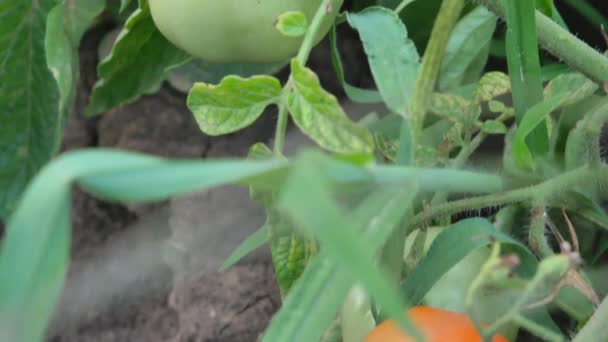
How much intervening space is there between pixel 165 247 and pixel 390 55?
562 mm

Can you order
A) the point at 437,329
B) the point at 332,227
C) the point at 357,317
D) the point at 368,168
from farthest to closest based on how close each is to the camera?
the point at 357,317, the point at 437,329, the point at 368,168, the point at 332,227

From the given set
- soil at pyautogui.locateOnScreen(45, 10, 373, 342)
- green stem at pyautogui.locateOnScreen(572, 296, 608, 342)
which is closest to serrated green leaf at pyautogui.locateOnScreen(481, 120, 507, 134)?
green stem at pyautogui.locateOnScreen(572, 296, 608, 342)

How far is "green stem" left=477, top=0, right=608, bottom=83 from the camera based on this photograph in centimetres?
72

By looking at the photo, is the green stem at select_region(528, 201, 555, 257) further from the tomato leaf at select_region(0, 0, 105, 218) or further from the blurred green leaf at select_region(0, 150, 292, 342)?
the tomato leaf at select_region(0, 0, 105, 218)

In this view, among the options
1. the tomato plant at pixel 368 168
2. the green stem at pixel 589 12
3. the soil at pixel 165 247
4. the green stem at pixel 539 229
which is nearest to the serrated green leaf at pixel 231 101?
the tomato plant at pixel 368 168

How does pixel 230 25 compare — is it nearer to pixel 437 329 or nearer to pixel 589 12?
pixel 437 329

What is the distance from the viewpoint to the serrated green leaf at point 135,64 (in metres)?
0.94

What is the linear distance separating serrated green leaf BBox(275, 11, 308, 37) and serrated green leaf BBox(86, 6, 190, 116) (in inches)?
11.0

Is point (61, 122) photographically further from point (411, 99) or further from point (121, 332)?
point (411, 99)

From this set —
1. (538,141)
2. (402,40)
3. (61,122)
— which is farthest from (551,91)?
(61,122)

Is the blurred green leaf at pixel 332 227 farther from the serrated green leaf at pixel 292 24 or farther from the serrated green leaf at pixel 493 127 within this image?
the serrated green leaf at pixel 493 127

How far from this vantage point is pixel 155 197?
0.39 meters

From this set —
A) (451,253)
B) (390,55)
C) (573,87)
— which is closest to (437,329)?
(451,253)

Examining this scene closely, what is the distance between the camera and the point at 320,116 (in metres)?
0.63
